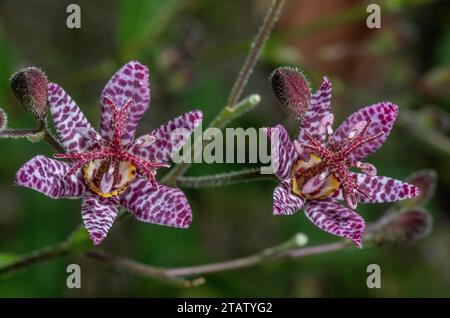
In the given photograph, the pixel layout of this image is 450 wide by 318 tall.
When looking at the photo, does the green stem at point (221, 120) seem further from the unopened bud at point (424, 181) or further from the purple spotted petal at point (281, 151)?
the unopened bud at point (424, 181)

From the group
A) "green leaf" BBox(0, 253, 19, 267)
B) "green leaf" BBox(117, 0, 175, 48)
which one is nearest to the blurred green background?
"green leaf" BBox(117, 0, 175, 48)

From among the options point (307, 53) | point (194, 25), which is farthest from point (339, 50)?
point (194, 25)

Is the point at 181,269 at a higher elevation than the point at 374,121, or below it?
below

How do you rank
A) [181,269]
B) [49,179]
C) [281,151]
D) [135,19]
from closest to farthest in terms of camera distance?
[49,179], [281,151], [181,269], [135,19]

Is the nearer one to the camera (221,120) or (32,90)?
(32,90)

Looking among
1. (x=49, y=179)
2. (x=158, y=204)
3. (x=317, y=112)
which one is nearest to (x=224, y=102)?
(x=317, y=112)

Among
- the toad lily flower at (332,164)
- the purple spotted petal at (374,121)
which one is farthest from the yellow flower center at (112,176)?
the purple spotted petal at (374,121)

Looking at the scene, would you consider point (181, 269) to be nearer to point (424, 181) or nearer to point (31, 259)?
point (31, 259)
